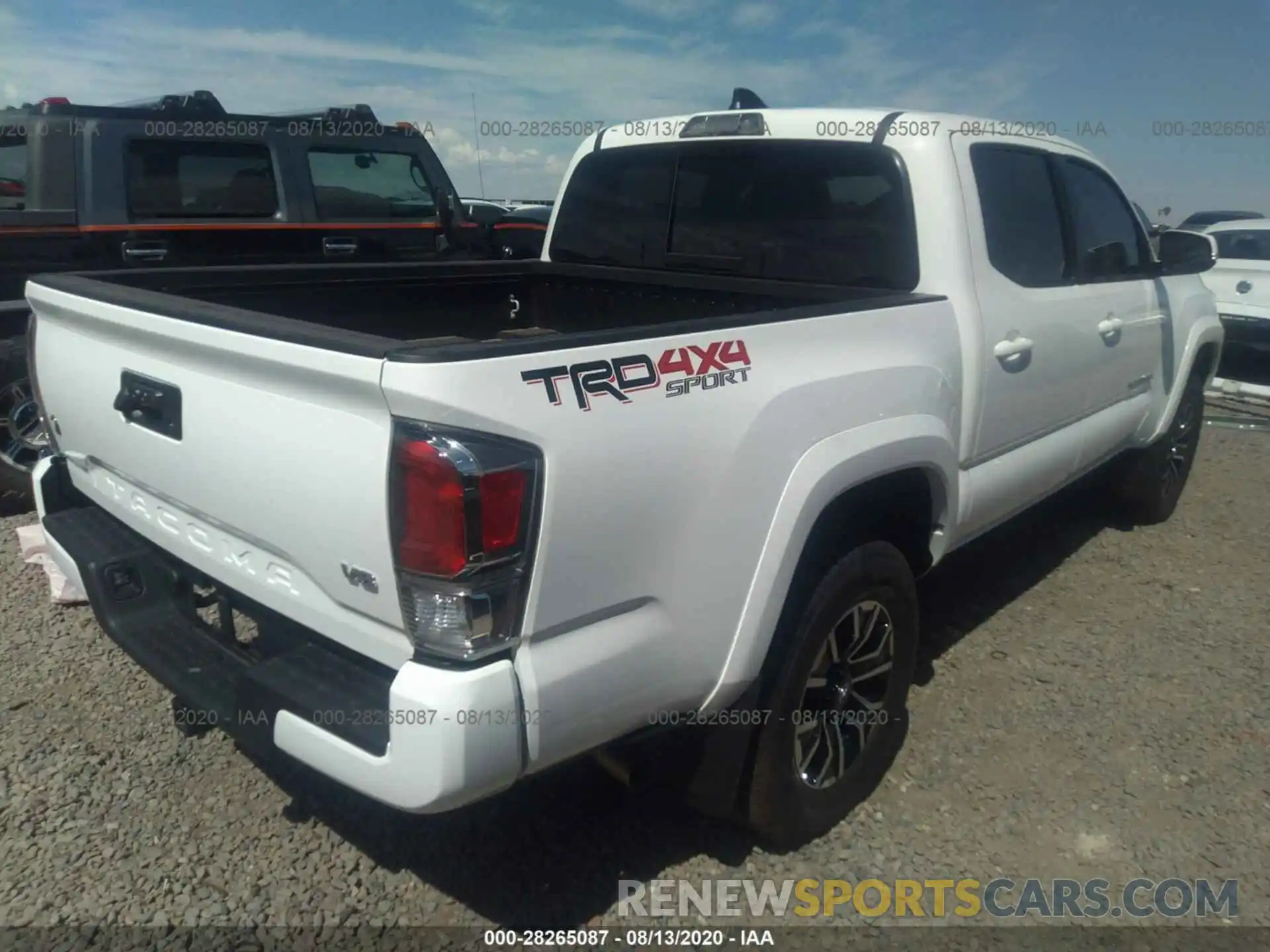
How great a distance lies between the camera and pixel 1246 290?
934cm

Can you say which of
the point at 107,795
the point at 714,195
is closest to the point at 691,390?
the point at 714,195

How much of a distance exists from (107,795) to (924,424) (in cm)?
252

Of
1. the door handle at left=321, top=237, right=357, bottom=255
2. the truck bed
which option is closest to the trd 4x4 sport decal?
the truck bed

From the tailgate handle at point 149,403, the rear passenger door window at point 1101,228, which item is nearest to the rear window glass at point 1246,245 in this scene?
the rear passenger door window at point 1101,228

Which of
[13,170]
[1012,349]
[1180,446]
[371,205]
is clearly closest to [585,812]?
[1012,349]

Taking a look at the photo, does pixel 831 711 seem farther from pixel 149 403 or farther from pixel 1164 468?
pixel 1164 468

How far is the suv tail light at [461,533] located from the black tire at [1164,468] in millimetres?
4298

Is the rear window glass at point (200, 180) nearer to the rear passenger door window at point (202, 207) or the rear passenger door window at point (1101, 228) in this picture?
the rear passenger door window at point (202, 207)

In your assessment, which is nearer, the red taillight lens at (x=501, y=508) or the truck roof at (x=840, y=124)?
the red taillight lens at (x=501, y=508)

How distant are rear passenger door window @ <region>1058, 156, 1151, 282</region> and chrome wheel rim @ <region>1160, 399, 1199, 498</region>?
3.76 feet

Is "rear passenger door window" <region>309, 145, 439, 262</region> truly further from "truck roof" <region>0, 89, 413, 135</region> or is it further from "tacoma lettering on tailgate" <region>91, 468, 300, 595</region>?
"tacoma lettering on tailgate" <region>91, 468, 300, 595</region>

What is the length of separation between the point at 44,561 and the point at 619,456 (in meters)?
3.19

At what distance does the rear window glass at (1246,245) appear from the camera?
31.3ft

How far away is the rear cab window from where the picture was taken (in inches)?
252
